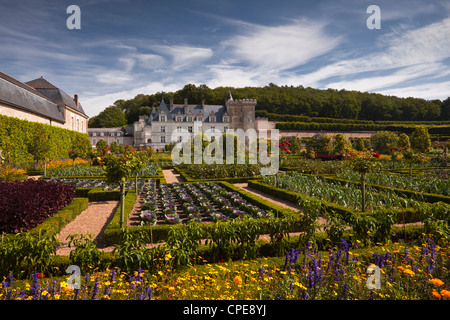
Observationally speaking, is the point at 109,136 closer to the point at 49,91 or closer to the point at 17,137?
the point at 49,91

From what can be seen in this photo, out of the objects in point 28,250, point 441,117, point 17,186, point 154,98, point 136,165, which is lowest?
point 28,250

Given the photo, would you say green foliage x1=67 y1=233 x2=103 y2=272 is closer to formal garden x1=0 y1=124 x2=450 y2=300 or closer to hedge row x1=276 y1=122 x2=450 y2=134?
formal garden x1=0 y1=124 x2=450 y2=300

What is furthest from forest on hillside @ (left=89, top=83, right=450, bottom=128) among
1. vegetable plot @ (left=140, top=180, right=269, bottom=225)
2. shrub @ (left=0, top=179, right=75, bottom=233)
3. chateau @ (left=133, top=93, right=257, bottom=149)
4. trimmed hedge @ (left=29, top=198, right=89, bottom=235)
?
shrub @ (left=0, top=179, right=75, bottom=233)

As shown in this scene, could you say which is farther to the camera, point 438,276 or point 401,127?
point 401,127

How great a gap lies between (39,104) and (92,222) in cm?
2444

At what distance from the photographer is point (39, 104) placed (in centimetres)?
2531

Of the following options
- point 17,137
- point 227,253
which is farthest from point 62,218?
point 17,137

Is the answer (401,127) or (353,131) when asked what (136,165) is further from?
(401,127)

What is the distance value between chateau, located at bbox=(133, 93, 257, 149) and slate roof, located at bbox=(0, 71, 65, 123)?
18192mm

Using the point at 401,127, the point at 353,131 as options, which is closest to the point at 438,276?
the point at 353,131

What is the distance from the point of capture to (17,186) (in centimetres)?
659

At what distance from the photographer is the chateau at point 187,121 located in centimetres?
4681

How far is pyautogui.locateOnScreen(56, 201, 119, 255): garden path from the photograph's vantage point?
18.0 feet
